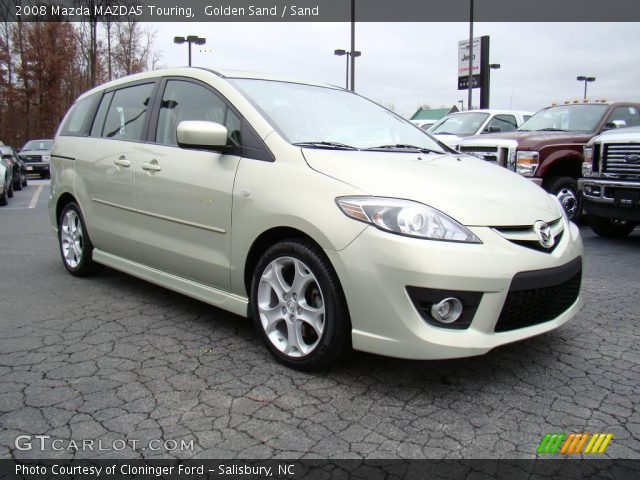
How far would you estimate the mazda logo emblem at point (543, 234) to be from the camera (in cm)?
315

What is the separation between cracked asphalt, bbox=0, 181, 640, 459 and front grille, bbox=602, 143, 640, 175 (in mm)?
3055

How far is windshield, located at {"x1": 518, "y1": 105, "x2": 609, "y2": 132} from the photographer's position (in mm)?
9359

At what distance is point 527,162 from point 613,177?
1.55 m

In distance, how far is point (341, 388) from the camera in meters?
3.06

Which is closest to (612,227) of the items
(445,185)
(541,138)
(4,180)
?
(541,138)

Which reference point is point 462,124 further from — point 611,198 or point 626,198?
point 626,198

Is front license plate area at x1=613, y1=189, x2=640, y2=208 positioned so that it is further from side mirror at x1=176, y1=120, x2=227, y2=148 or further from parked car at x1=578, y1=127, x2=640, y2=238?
side mirror at x1=176, y1=120, x2=227, y2=148

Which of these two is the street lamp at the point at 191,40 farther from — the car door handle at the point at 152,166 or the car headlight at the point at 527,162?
the car door handle at the point at 152,166

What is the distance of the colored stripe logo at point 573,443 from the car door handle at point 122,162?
331 centimetres

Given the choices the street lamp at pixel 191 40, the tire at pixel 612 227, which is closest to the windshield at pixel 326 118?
the tire at pixel 612 227

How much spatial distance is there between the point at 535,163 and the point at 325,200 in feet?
20.5

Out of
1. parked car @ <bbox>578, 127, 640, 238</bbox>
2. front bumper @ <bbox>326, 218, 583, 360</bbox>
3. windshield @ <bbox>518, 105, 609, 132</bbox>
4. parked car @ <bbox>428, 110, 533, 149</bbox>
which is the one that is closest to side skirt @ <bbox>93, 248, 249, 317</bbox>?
front bumper @ <bbox>326, 218, 583, 360</bbox>

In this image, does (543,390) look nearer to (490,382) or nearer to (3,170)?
(490,382)

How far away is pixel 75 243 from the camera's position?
17.6ft
